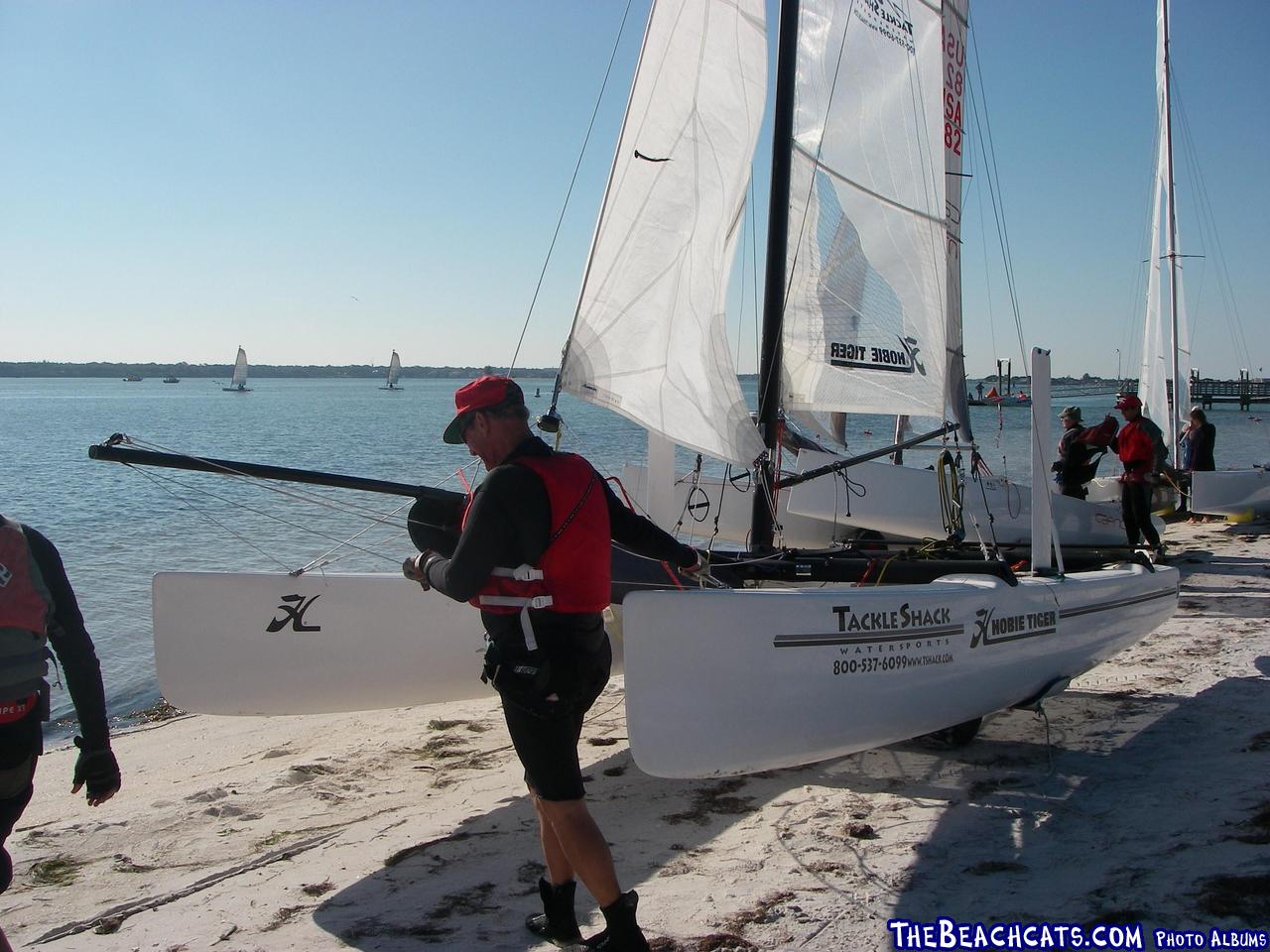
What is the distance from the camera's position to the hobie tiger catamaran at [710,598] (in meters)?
3.52

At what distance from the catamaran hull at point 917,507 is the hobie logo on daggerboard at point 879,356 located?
2.09m

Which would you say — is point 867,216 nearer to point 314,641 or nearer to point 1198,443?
point 314,641

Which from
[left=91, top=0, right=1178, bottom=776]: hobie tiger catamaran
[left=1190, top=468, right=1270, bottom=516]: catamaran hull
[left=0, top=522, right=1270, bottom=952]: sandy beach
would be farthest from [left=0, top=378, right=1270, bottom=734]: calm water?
[left=1190, top=468, right=1270, bottom=516]: catamaran hull

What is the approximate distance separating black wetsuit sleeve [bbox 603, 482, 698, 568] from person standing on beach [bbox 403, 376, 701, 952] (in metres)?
0.13

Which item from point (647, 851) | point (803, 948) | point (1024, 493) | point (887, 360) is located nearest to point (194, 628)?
point (647, 851)

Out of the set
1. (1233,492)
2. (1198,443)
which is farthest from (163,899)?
(1198,443)

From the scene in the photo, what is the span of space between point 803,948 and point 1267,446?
38.2 meters

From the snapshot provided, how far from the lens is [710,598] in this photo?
3434 millimetres

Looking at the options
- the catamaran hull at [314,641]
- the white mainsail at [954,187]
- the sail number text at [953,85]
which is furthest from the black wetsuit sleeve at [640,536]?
the sail number text at [953,85]

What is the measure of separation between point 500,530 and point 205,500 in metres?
17.3

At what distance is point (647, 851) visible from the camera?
3406 millimetres

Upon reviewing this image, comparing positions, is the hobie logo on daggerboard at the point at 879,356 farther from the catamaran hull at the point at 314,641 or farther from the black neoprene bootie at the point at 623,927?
the black neoprene bootie at the point at 623,927

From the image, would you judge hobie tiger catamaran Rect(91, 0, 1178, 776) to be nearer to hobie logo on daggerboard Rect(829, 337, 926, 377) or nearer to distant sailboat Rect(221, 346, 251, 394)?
hobie logo on daggerboard Rect(829, 337, 926, 377)

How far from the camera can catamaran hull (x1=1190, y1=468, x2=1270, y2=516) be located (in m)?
12.9
